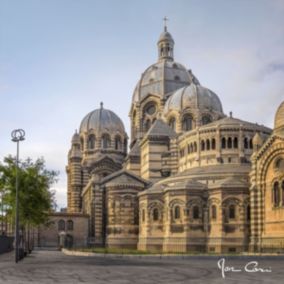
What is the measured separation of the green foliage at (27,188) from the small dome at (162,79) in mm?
41647

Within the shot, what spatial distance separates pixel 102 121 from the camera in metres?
98.9

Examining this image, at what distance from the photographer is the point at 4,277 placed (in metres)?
25.7

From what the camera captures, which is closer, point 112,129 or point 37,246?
point 37,246

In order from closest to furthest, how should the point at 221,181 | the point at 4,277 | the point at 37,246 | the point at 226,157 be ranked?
the point at 4,277 → the point at 221,181 → the point at 226,157 → the point at 37,246

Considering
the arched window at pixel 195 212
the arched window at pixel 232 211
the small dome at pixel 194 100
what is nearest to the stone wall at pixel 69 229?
the small dome at pixel 194 100

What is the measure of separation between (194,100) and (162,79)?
13.7 m

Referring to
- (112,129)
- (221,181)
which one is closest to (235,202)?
(221,181)

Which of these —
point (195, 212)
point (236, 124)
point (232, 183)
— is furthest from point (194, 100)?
point (232, 183)

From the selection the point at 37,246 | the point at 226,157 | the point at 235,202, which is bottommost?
the point at 37,246

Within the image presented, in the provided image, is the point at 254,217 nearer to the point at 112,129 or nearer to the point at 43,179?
the point at 43,179

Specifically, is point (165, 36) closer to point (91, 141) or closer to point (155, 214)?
point (91, 141)

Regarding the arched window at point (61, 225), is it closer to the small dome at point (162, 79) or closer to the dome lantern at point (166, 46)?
the small dome at point (162, 79)

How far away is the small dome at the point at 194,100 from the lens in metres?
81.6

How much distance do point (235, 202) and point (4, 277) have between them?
119 feet
